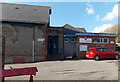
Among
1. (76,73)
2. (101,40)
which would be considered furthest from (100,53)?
(76,73)

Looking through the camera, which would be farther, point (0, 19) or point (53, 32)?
point (53, 32)

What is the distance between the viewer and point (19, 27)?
614 inches

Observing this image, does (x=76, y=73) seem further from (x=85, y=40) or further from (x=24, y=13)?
(x=24, y=13)

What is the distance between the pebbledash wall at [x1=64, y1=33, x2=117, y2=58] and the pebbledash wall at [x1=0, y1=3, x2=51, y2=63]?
5223mm

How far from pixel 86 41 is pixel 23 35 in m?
8.88

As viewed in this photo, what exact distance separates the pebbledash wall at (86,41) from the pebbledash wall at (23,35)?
5223 mm

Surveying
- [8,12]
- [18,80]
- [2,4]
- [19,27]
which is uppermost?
[2,4]

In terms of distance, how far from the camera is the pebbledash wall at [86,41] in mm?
18609

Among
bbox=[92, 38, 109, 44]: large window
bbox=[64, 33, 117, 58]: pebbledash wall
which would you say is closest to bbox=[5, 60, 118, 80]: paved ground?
bbox=[64, 33, 117, 58]: pebbledash wall

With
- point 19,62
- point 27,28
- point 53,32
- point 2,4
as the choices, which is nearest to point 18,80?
point 19,62

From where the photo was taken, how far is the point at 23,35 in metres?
15.5

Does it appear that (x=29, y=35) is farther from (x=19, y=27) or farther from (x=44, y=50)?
(x=44, y=50)

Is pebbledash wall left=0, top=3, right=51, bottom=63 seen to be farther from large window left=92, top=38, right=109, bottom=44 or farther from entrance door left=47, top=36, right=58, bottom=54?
large window left=92, top=38, right=109, bottom=44

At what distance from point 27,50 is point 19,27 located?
2.93 m
